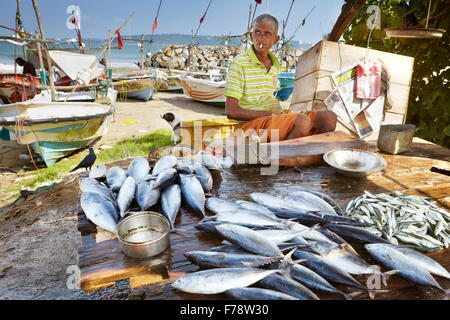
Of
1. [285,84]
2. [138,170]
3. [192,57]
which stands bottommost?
[138,170]

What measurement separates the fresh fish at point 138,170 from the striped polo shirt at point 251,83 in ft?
7.08

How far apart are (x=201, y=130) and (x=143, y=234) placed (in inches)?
111

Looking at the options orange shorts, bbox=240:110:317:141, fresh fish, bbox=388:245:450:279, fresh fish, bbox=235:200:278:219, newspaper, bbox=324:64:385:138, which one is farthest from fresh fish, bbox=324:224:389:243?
newspaper, bbox=324:64:385:138

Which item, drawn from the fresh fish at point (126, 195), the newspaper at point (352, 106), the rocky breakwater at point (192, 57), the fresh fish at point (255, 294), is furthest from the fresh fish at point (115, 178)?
the rocky breakwater at point (192, 57)

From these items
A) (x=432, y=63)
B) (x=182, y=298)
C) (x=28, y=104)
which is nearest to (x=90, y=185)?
(x=182, y=298)

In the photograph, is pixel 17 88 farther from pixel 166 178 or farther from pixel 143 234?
pixel 143 234

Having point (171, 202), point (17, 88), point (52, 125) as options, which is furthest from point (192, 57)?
point (171, 202)

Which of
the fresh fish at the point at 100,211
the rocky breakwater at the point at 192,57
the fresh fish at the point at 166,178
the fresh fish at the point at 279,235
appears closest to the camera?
the fresh fish at the point at 279,235

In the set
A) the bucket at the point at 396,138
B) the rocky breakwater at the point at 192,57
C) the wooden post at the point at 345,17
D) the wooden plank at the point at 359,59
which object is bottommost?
the bucket at the point at 396,138

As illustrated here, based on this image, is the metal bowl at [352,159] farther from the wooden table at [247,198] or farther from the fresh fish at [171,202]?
the fresh fish at [171,202]

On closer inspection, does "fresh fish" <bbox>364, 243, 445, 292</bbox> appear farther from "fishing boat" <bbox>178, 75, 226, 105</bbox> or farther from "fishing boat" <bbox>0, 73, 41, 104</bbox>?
"fishing boat" <bbox>178, 75, 226, 105</bbox>

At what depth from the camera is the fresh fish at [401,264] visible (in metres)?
1.50

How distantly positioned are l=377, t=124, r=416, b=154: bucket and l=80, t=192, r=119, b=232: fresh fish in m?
3.46

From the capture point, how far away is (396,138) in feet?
11.5
